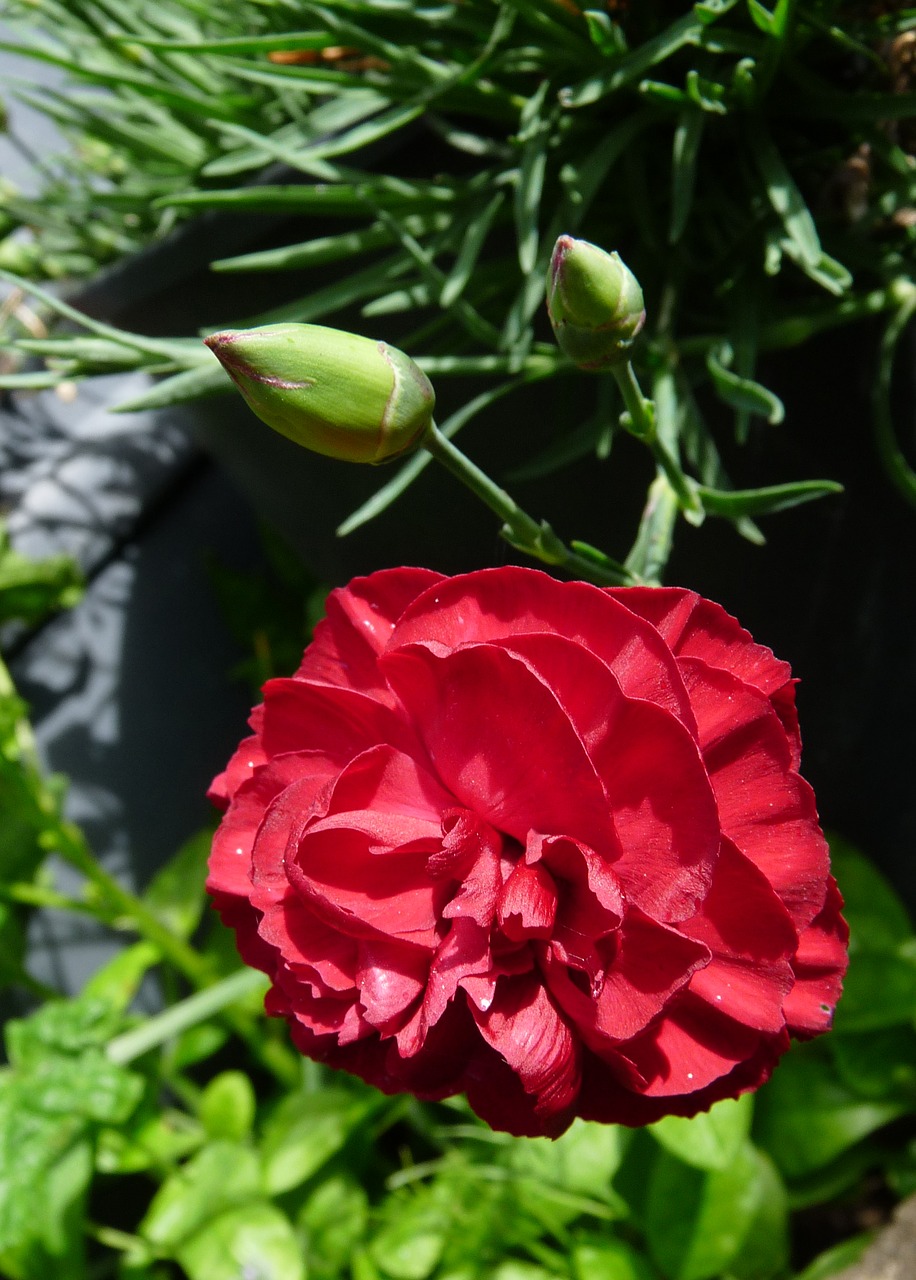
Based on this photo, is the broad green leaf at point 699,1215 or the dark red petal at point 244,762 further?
the broad green leaf at point 699,1215

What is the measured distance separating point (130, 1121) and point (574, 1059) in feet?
1.56

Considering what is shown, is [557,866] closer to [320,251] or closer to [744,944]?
[744,944]

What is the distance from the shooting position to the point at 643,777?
0.24m

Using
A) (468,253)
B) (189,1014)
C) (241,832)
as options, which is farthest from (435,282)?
(189,1014)

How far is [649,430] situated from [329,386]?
0.10m

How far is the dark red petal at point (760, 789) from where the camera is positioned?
0.24m

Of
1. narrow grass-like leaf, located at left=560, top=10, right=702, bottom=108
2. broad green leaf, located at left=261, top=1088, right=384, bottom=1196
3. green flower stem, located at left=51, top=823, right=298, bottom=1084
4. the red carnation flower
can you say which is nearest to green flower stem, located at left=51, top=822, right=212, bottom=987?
green flower stem, located at left=51, top=823, right=298, bottom=1084

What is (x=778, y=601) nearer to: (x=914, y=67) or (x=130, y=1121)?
(x=914, y=67)

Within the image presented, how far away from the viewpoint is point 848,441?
0.45 metres

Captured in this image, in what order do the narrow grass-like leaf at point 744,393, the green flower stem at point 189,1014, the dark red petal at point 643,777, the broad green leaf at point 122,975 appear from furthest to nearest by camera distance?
1. the broad green leaf at point 122,975
2. the green flower stem at point 189,1014
3. the narrow grass-like leaf at point 744,393
4. the dark red petal at point 643,777

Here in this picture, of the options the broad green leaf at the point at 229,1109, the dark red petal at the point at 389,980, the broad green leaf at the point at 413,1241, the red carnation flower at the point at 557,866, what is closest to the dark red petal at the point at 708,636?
the red carnation flower at the point at 557,866

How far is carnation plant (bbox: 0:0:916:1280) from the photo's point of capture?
24 cm

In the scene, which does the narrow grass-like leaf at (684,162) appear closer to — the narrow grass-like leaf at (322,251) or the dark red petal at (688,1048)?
the narrow grass-like leaf at (322,251)

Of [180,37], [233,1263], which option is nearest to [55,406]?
[180,37]
